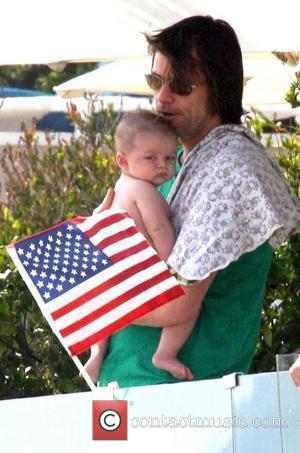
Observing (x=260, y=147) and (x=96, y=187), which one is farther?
(x=96, y=187)

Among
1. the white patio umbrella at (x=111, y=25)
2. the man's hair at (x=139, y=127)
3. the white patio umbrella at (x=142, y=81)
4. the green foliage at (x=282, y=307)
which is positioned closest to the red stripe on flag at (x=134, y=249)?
the man's hair at (x=139, y=127)

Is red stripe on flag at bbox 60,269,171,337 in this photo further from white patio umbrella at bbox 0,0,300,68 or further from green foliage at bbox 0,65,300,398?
green foliage at bbox 0,65,300,398

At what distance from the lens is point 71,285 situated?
4.40m

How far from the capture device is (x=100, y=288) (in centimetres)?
438

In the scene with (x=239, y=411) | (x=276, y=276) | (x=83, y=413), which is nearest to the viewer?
(x=239, y=411)

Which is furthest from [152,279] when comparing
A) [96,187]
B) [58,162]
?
[58,162]

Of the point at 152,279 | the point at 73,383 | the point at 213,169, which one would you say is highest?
the point at 213,169

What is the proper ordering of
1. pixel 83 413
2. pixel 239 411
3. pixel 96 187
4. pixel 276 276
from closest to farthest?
pixel 239 411
pixel 83 413
pixel 276 276
pixel 96 187

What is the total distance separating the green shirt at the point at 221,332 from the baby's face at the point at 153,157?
1.37 feet

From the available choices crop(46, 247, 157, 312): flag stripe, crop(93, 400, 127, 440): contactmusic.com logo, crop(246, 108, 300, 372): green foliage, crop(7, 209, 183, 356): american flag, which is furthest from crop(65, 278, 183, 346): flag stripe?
crop(246, 108, 300, 372): green foliage

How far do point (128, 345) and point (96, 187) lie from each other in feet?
12.3

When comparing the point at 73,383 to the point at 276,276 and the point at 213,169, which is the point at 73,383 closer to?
the point at 276,276

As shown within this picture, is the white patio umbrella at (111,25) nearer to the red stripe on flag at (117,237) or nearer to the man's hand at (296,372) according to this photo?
the red stripe on flag at (117,237)

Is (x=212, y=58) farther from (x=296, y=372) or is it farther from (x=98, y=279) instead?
(x=296, y=372)
